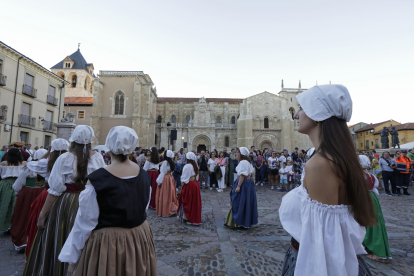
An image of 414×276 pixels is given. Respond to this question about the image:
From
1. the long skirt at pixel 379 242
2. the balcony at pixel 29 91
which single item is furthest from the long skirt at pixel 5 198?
the balcony at pixel 29 91

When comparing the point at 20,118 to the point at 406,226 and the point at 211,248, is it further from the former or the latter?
the point at 406,226

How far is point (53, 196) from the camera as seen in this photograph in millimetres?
2648

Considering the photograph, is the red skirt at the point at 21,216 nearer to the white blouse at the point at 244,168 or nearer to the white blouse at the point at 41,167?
the white blouse at the point at 41,167

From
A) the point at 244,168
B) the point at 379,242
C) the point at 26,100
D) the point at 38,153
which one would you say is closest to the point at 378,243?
the point at 379,242

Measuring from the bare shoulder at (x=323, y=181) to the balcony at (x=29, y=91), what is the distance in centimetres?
2350

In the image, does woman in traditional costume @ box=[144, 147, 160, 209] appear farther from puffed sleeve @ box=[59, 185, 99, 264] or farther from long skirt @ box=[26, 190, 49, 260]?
puffed sleeve @ box=[59, 185, 99, 264]

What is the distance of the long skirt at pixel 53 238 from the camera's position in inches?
106

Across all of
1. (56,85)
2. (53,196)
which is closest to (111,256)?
(53,196)

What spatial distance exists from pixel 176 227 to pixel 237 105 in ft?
123

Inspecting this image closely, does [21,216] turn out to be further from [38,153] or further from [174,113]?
[174,113]

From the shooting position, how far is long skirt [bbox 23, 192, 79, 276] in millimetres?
2703

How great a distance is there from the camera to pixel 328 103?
1286 millimetres

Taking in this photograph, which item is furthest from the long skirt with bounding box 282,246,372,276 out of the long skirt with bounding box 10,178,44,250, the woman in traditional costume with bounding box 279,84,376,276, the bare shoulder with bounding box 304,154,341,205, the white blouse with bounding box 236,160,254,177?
the long skirt with bounding box 10,178,44,250

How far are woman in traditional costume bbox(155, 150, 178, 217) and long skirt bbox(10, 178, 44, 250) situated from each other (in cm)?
308
